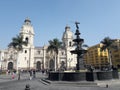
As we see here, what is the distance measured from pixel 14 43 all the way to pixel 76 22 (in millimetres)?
22713

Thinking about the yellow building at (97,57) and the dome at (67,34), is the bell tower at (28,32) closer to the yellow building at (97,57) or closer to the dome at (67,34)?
the dome at (67,34)

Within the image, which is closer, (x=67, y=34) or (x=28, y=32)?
(x=28, y=32)

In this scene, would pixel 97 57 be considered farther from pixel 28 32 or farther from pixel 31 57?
pixel 28 32

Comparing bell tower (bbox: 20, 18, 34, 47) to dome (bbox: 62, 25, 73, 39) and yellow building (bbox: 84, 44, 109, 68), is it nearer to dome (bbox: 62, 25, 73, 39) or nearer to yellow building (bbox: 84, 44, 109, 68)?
dome (bbox: 62, 25, 73, 39)

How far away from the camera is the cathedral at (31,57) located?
79.1 meters

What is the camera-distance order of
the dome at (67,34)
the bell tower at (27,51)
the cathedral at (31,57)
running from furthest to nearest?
the dome at (67,34) < the bell tower at (27,51) < the cathedral at (31,57)

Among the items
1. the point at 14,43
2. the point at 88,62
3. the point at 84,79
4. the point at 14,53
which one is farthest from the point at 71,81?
the point at 88,62

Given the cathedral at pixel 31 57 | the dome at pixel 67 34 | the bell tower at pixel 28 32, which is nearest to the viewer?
the cathedral at pixel 31 57

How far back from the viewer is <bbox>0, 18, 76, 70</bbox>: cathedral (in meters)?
79.1

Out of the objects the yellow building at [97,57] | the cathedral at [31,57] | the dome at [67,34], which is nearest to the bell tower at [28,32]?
the cathedral at [31,57]

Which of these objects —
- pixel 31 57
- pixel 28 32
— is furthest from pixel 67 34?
pixel 31 57

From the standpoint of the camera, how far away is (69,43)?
91.2m

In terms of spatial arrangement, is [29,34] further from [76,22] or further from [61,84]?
[61,84]

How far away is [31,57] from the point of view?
8212 cm
